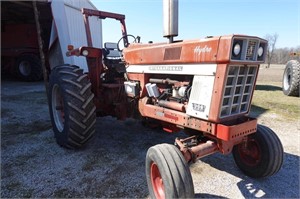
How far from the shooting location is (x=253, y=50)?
2.34 metres

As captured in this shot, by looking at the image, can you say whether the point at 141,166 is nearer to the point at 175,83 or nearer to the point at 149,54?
the point at 175,83

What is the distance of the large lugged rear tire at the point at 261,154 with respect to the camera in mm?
2693

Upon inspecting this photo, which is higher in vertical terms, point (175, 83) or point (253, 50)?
point (253, 50)

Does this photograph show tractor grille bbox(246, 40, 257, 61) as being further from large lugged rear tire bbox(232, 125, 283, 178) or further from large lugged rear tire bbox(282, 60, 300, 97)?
large lugged rear tire bbox(282, 60, 300, 97)

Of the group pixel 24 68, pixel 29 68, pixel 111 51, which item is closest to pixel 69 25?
pixel 29 68

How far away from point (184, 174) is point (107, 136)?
2.30 m

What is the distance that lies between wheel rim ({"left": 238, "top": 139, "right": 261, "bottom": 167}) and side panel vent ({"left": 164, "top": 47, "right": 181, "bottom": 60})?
51.6 inches

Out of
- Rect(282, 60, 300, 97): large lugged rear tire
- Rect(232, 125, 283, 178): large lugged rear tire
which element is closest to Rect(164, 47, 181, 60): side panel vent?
Rect(232, 125, 283, 178): large lugged rear tire

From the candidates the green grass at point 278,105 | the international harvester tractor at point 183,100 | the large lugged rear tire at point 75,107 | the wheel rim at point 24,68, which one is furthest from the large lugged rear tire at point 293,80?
the wheel rim at point 24,68

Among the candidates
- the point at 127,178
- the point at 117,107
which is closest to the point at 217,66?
the point at 127,178

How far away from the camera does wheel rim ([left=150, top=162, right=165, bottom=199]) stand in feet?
7.90

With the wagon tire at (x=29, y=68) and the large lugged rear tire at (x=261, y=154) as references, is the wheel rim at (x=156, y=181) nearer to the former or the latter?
the large lugged rear tire at (x=261, y=154)

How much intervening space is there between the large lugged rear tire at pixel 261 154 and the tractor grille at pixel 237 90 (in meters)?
0.44

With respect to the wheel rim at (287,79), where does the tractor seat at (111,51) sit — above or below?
above
